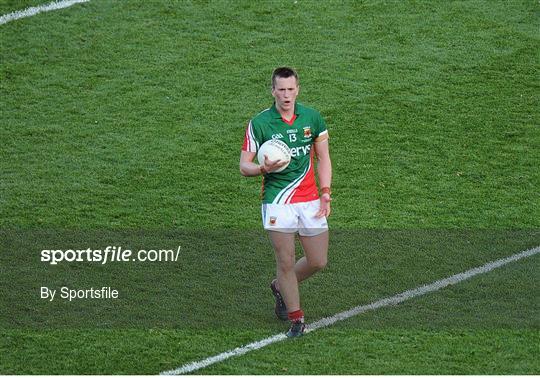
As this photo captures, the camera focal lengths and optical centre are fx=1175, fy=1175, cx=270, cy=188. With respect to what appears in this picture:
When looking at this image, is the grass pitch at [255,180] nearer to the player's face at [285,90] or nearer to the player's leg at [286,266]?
the player's leg at [286,266]

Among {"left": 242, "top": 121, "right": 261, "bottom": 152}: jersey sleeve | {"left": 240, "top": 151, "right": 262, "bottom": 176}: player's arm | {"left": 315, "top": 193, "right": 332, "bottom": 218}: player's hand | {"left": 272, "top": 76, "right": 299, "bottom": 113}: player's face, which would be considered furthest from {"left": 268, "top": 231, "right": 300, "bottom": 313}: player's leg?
{"left": 272, "top": 76, "right": 299, "bottom": 113}: player's face

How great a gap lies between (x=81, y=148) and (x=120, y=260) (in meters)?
2.65

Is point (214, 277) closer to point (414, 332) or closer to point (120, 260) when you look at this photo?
point (120, 260)

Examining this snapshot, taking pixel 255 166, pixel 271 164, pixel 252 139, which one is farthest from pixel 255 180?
pixel 271 164

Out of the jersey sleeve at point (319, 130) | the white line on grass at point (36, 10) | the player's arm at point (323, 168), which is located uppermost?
the white line on grass at point (36, 10)

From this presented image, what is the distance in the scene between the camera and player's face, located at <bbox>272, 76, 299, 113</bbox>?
906 centimetres

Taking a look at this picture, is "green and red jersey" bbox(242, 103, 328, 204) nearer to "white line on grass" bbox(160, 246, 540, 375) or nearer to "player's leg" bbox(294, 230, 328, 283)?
"player's leg" bbox(294, 230, 328, 283)

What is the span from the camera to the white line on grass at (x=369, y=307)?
8891mm

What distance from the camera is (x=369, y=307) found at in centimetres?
996

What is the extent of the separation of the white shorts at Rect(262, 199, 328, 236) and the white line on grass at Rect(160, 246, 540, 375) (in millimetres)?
842

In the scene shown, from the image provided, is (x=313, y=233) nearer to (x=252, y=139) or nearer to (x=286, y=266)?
(x=286, y=266)

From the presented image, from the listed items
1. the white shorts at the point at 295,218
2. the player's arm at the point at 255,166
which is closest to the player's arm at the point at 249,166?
the player's arm at the point at 255,166

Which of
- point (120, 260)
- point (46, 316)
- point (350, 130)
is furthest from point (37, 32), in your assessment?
→ point (46, 316)

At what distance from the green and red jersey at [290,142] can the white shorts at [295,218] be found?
0.05m
